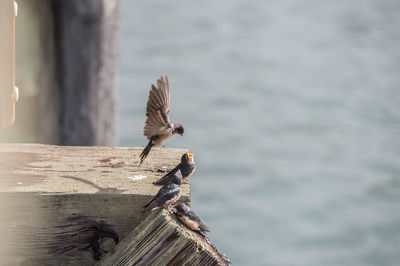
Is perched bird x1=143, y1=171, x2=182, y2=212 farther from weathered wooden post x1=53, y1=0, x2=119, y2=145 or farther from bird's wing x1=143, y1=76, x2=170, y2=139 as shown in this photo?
weathered wooden post x1=53, y1=0, x2=119, y2=145

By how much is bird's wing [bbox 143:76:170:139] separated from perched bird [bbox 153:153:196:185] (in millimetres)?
280

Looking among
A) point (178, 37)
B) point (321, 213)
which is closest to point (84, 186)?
point (321, 213)

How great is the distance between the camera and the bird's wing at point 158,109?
2.26 m

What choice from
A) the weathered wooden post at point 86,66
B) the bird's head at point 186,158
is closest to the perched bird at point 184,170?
the bird's head at point 186,158

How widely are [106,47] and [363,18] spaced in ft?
A: 40.4

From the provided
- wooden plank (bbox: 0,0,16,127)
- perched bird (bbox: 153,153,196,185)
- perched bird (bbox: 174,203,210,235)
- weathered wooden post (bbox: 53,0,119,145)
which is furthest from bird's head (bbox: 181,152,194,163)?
weathered wooden post (bbox: 53,0,119,145)

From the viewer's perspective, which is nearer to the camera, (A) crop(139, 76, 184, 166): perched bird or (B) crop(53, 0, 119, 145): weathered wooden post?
(A) crop(139, 76, 184, 166): perched bird

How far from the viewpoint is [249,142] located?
474 inches

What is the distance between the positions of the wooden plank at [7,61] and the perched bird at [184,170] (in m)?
0.54

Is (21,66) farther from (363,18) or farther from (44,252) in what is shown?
(363,18)

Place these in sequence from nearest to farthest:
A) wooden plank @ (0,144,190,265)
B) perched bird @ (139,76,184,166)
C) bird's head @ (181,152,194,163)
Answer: wooden plank @ (0,144,190,265)
bird's head @ (181,152,194,163)
perched bird @ (139,76,184,166)

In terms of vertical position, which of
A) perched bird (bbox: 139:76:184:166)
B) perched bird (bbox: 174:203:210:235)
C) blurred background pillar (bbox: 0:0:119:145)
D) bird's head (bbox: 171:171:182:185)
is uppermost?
blurred background pillar (bbox: 0:0:119:145)

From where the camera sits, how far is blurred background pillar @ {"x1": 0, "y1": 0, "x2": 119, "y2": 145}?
4.70 meters

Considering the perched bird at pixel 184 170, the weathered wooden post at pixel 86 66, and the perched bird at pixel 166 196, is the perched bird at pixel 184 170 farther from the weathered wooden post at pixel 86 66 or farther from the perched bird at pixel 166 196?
the weathered wooden post at pixel 86 66
